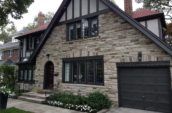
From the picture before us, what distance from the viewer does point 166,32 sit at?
18.0 metres

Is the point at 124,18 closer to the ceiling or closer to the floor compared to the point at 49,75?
closer to the ceiling

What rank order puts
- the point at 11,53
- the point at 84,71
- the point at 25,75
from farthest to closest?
1. the point at 11,53
2. the point at 25,75
3. the point at 84,71

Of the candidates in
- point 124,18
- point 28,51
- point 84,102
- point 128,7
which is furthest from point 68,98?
point 28,51

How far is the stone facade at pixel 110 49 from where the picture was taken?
9.48 metres

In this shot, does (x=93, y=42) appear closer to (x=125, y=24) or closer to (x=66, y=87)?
(x=125, y=24)

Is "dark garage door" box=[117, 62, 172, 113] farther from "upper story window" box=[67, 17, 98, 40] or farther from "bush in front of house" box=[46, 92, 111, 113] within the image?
"upper story window" box=[67, 17, 98, 40]

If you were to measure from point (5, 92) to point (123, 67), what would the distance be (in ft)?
22.1

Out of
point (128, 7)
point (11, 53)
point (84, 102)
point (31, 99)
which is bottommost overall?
A: point (31, 99)

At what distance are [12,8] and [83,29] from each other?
6841 millimetres

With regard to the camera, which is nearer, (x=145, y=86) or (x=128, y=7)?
(x=145, y=86)

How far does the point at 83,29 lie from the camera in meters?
12.5

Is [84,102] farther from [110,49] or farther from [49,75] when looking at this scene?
[49,75]

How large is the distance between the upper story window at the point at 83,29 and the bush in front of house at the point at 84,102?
13.5ft

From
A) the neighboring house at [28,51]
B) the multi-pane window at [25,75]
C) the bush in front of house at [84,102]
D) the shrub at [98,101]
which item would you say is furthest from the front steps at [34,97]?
the shrub at [98,101]
